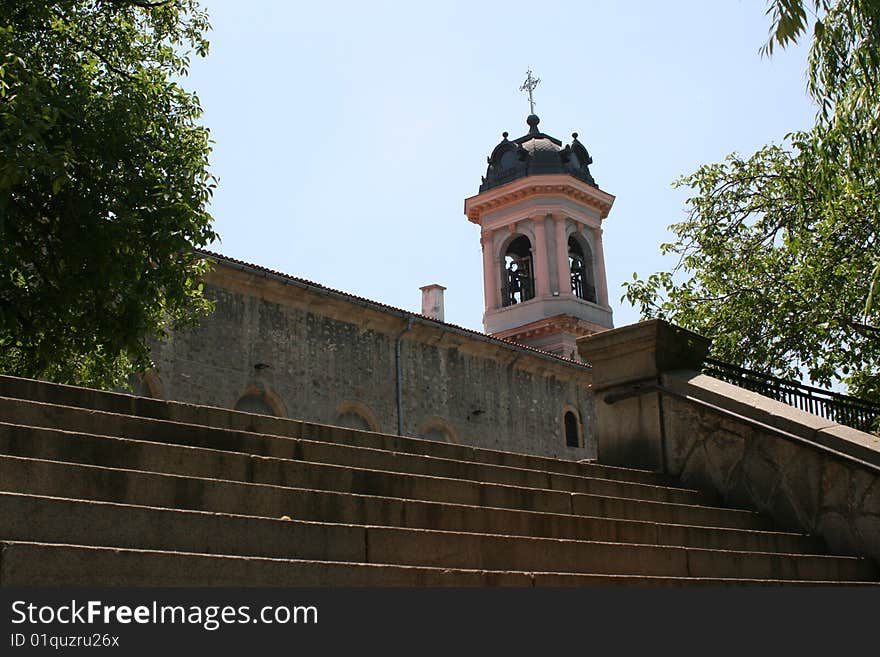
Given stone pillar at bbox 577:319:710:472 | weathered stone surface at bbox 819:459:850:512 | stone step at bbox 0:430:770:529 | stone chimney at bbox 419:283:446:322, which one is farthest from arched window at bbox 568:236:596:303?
stone step at bbox 0:430:770:529

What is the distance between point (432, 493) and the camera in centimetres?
598

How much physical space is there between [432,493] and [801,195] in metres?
8.04

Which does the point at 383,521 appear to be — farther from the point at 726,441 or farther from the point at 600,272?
the point at 600,272

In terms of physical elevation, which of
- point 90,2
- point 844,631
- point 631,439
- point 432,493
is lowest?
point 844,631

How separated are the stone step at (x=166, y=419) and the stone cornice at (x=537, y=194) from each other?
3340 centimetres

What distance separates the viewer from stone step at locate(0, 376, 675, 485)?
5.31m

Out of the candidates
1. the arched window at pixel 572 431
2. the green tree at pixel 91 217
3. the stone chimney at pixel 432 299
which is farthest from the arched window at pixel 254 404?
the stone chimney at pixel 432 299

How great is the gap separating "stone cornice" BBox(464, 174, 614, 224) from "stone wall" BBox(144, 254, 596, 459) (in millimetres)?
12029

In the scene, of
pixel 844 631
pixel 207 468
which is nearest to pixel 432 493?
pixel 207 468

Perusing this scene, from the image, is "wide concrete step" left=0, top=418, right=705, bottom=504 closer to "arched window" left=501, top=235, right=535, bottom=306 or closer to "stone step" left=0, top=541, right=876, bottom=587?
"stone step" left=0, top=541, right=876, bottom=587

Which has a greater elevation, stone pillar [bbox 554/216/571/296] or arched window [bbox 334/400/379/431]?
stone pillar [bbox 554/216/571/296]

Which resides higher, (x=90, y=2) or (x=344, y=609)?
(x=90, y=2)

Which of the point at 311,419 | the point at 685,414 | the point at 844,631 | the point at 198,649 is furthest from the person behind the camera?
the point at 311,419

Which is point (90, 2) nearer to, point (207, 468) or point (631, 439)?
point (631, 439)
